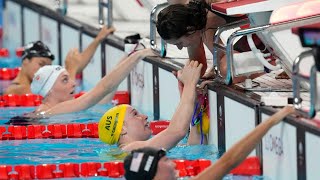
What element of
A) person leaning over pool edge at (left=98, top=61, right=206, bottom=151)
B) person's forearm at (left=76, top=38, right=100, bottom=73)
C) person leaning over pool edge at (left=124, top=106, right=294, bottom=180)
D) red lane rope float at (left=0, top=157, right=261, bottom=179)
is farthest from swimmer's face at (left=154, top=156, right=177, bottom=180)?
person's forearm at (left=76, top=38, right=100, bottom=73)

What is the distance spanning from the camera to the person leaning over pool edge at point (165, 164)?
536cm

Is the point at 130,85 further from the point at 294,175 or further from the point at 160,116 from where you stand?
the point at 294,175

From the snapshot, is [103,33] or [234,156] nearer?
[234,156]

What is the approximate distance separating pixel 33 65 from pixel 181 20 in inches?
131

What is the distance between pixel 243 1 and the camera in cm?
688

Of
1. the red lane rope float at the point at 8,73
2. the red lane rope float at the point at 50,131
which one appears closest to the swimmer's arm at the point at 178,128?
the red lane rope float at the point at 50,131

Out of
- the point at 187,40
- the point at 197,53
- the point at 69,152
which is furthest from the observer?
the point at 69,152

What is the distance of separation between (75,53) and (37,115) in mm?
1258

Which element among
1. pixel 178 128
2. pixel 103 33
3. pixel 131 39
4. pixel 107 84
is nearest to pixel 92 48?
pixel 103 33

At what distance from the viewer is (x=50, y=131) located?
8148 mm

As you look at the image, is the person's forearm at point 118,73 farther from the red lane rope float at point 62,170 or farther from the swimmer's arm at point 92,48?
the swimmer's arm at point 92,48

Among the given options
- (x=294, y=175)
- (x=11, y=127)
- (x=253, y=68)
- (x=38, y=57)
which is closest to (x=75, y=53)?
(x=38, y=57)

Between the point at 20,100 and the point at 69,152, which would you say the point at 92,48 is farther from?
the point at 69,152

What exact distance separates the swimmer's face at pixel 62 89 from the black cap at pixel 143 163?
3364 millimetres
